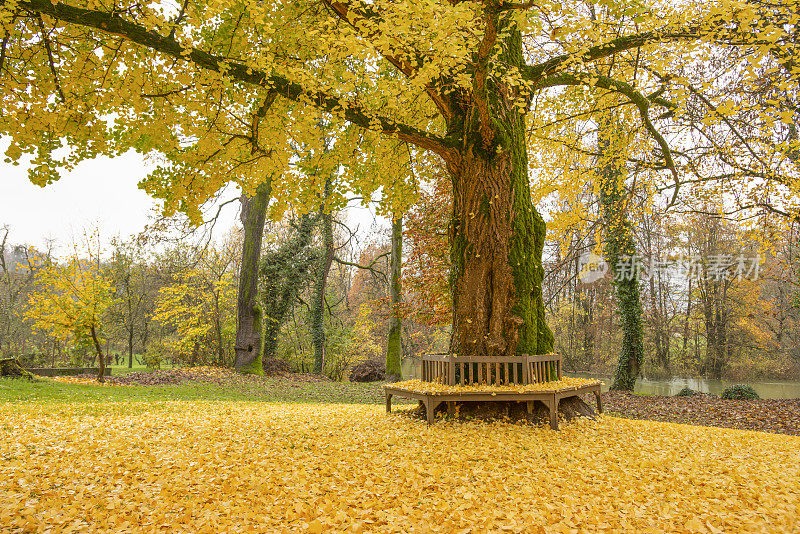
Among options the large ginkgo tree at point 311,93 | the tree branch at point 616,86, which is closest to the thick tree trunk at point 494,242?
the large ginkgo tree at point 311,93

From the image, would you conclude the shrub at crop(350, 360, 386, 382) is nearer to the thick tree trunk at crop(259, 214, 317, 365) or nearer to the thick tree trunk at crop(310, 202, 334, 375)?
the thick tree trunk at crop(310, 202, 334, 375)

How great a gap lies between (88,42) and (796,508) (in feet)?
25.0

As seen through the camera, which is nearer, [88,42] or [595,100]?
[88,42]

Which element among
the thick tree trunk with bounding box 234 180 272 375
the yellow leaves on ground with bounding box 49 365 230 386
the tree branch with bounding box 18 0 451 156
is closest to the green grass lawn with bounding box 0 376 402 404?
the yellow leaves on ground with bounding box 49 365 230 386

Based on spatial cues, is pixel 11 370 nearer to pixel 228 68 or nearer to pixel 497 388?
pixel 228 68

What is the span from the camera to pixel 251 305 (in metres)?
12.7

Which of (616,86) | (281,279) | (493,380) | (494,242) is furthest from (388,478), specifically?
(281,279)

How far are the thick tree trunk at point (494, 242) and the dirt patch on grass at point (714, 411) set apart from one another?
4354 mm

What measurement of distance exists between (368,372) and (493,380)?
9.79 metres

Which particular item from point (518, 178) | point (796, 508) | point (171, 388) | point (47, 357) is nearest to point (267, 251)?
point (171, 388)

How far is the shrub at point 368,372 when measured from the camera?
1438cm

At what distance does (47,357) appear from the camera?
1594cm

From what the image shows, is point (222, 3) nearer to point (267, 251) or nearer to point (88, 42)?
point (88, 42)

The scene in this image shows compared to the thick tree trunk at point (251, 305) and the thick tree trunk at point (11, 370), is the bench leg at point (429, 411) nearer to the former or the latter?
the thick tree trunk at point (251, 305)
